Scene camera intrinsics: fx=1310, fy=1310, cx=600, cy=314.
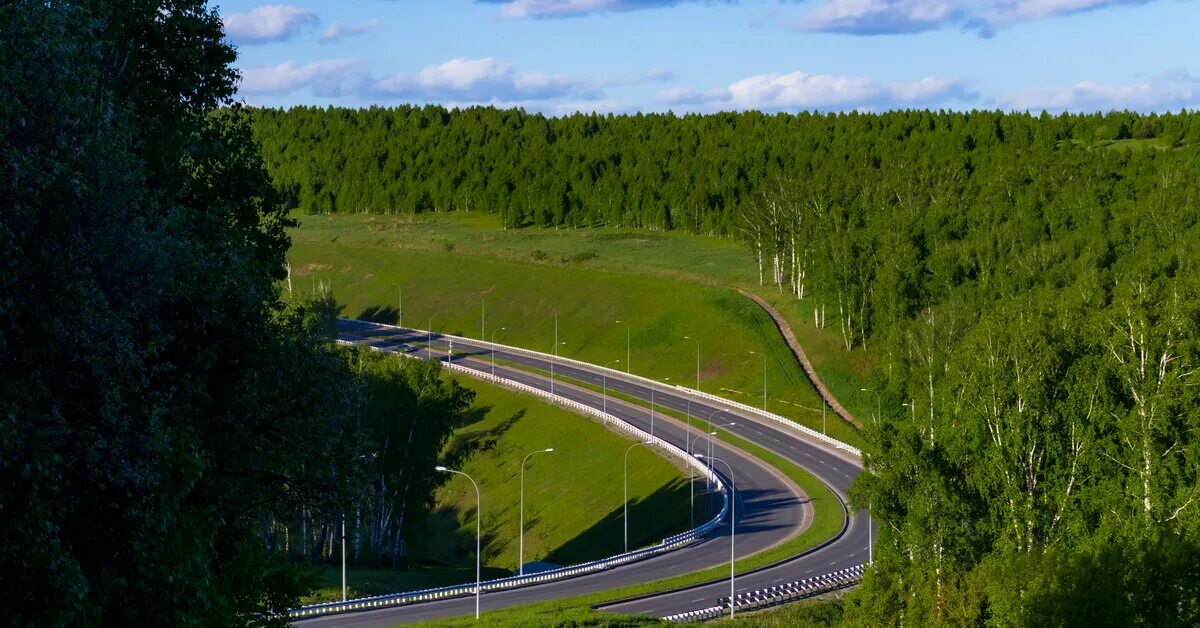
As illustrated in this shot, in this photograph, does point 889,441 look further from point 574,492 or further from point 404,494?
point 574,492

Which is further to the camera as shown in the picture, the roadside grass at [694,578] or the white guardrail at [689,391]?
the white guardrail at [689,391]

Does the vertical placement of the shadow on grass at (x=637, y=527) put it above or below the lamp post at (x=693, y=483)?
below

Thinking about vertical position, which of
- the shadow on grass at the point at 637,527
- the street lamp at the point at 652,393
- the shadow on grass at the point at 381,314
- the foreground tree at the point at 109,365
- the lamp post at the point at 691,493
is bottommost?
the shadow on grass at the point at 637,527

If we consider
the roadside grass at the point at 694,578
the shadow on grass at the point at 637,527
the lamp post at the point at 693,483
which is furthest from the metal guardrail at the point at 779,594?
the shadow on grass at the point at 637,527

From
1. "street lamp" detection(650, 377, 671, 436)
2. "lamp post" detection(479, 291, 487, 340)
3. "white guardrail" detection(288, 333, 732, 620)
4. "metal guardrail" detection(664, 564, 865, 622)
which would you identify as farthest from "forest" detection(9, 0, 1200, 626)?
"lamp post" detection(479, 291, 487, 340)

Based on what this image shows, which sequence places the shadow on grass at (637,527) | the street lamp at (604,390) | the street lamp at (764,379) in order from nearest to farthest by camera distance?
the shadow on grass at (637,527) → the street lamp at (604,390) → the street lamp at (764,379)

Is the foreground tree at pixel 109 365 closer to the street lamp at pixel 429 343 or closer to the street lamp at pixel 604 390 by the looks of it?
the street lamp at pixel 604 390

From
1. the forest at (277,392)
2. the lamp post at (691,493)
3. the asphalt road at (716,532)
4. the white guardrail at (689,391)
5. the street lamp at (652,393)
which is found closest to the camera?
the forest at (277,392)
